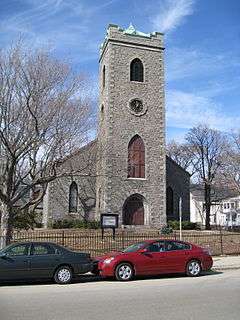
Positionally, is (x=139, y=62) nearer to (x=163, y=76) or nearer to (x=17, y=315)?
(x=163, y=76)

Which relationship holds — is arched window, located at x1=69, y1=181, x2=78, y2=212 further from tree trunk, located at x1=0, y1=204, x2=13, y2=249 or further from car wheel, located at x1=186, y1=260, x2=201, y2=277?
car wheel, located at x1=186, y1=260, x2=201, y2=277

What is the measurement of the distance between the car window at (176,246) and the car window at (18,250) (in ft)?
15.7

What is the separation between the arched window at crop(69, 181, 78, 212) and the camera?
120 ft

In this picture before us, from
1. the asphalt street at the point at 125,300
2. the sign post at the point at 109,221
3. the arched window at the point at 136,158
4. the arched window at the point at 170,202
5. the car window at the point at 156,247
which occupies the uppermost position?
the arched window at the point at 136,158

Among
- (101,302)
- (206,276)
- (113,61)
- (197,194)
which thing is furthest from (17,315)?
(197,194)

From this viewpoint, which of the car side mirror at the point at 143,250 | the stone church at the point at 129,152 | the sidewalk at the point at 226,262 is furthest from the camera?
the stone church at the point at 129,152

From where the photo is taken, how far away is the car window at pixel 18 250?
1244 centimetres

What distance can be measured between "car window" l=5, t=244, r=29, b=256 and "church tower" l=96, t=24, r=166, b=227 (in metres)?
21.3

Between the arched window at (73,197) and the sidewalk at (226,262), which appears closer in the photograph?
the sidewalk at (226,262)

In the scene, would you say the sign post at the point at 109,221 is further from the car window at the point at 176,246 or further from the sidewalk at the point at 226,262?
the car window at the point at 176,246

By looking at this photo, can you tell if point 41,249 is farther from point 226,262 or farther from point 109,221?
point 109,221

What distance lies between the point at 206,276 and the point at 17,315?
8321mm

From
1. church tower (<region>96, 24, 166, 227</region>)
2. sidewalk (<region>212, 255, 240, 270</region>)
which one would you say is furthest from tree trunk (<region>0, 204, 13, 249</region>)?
church tower (<region>96, 24, 166, 227</region>)

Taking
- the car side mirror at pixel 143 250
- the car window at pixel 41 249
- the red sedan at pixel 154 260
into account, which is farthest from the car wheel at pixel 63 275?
the car side mirror at pixel 143 250
